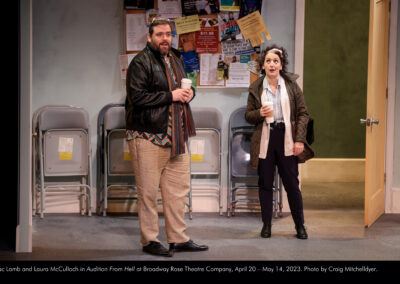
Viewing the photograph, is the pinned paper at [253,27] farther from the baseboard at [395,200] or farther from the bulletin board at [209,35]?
the baseboard at [395,200]

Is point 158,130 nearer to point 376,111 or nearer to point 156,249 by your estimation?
point 156,249

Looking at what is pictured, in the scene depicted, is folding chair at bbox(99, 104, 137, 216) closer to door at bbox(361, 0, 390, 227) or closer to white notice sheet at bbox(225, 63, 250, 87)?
white notice sheet at bbox(225, 63, 250, 87)

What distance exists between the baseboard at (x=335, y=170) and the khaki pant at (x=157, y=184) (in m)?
4.31

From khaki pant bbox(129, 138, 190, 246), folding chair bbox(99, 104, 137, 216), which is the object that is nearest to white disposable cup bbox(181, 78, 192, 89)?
khaki pant bbox(129, 138, 190, 246)

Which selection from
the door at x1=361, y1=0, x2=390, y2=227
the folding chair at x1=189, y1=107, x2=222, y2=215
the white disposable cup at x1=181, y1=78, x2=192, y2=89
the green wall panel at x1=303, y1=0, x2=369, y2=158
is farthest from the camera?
the green wall panel at x1=303, y1=0, x2=369, y2=158

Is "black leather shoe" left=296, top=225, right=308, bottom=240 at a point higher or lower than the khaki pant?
lower

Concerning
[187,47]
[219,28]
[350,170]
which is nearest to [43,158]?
[187,47]

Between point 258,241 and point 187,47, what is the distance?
7.16 ft

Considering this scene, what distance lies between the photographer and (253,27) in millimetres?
5359

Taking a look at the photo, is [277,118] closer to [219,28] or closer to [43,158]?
[219,28]

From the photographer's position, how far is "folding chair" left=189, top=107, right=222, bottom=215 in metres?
5.37

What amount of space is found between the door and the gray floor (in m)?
0.25

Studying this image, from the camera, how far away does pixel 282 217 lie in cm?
527

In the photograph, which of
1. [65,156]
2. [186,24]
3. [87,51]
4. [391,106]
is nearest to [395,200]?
[391,106]
